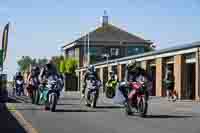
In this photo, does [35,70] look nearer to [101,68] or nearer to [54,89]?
[54,89]

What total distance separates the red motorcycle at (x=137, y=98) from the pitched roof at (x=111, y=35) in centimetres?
8291

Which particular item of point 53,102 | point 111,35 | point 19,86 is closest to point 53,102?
point 53,102

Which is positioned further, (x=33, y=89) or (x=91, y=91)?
(x=33, y=89)

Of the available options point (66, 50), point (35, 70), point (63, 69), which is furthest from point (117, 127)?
point (66, 50)

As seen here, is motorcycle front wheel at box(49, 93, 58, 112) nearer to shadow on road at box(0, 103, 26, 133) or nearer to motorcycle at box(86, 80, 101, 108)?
shadow on road at box(0, 103, 26, 133)

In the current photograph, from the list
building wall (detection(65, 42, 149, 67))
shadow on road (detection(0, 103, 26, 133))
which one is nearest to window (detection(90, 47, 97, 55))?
building wall (detection(65, 42, 149, 67))

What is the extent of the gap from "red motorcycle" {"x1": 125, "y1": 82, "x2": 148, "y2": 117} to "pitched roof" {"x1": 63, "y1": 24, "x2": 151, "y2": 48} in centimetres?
8291

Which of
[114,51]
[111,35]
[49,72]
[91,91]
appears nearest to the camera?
[49,72]

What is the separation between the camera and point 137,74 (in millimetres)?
17031

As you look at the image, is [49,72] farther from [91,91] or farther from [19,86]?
Result: [19,86]

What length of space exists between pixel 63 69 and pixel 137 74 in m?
79.9

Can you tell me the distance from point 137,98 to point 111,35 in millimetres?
88437

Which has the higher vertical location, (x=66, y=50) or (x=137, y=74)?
(x=66, y=50)

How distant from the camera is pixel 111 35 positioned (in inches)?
4134
